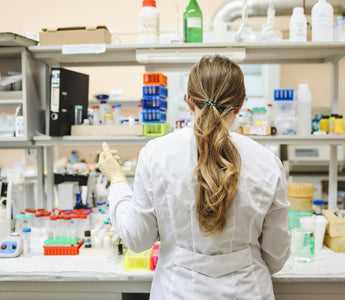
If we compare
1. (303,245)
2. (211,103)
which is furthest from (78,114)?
(303,245)

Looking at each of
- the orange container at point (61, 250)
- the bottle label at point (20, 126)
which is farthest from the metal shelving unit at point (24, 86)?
the orange container at point (61, 250)

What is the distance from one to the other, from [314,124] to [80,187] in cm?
141

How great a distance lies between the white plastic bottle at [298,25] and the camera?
173cm

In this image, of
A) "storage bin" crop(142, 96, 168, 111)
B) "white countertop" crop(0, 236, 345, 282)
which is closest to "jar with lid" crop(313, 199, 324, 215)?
"white countertop" crop(0, 236, 345, 282)

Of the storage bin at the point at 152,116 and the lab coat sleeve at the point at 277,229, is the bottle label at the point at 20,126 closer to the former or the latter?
the storage bin at the point at 152,116

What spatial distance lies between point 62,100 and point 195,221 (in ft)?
3.61

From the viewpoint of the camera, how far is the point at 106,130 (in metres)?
1.79

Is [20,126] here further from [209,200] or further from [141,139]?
[209,200]

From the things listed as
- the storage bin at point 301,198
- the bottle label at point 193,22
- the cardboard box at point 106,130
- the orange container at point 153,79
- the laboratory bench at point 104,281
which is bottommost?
the laboratory bench at point 104,281

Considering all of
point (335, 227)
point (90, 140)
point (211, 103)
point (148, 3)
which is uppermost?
point (148, 3)

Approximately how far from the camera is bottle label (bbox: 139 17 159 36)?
1.72m

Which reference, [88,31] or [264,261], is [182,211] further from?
[88,31]

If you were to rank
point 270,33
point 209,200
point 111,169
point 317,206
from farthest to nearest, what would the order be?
point 317,206 → point 270,33 → point 111,169 → point 209,200

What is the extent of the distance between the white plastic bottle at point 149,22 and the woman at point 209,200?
0.80 meters
